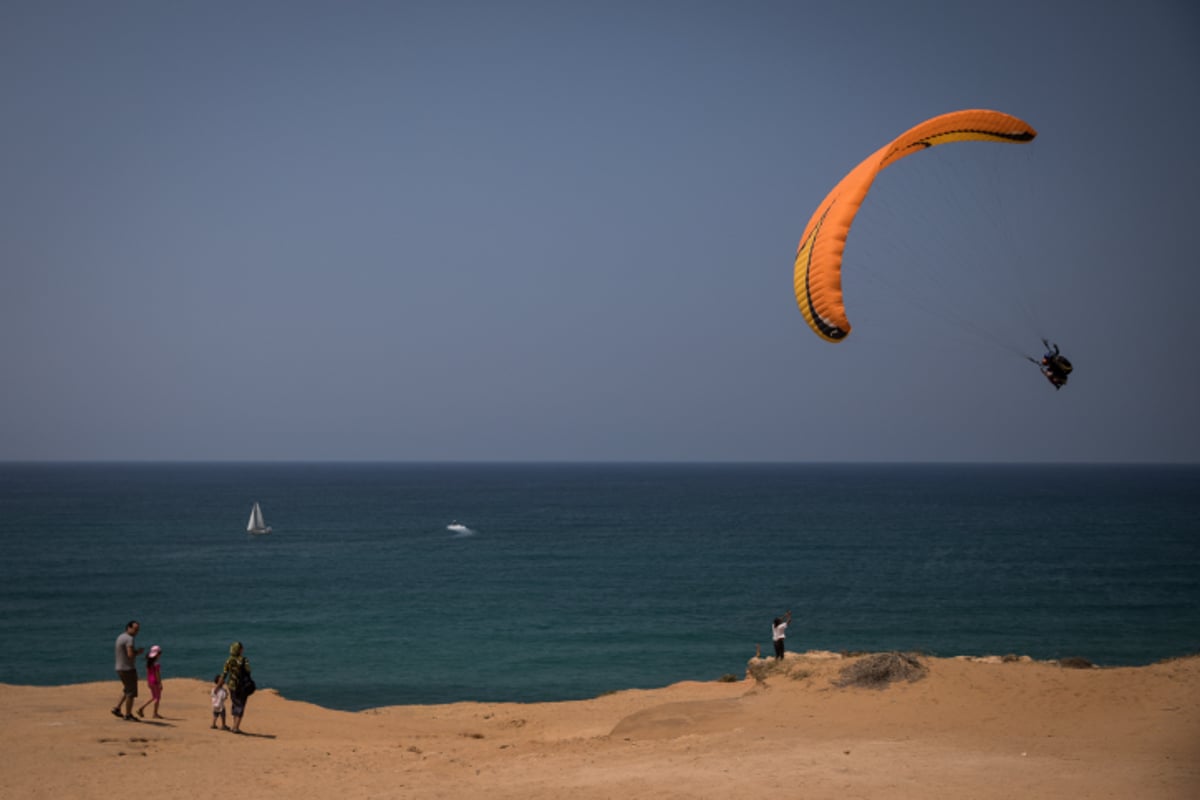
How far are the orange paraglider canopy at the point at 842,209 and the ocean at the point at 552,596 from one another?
17.2 m

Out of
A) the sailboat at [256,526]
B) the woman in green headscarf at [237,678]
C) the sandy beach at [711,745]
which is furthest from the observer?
the sailboat at [256,526]

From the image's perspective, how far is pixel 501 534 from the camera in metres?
85.6

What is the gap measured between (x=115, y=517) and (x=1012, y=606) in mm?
95101

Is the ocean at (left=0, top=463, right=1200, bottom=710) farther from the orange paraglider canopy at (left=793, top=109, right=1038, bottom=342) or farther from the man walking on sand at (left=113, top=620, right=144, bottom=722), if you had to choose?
the orange paraglider canopy at (left=793, top=109, right=1038, bottom=342)

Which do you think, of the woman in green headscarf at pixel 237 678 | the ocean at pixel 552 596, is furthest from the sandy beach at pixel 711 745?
the ocean at pixel 552 596

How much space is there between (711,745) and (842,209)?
9988mm

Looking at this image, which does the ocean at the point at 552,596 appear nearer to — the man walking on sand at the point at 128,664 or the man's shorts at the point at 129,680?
the man walking on sand at the point at 128,664

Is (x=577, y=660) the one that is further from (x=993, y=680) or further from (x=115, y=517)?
(x=115, y=517)

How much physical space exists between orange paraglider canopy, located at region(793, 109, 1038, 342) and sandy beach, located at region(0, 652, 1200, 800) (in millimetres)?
7110

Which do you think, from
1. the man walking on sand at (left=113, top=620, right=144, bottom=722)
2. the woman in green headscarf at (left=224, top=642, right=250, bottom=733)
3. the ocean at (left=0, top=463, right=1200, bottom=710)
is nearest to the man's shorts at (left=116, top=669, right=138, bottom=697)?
the man walking on sand at (left=113, top=620, right=144, bottom=722)

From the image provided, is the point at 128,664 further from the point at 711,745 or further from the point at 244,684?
the point at 711,745

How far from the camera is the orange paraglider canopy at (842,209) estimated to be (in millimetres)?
16188

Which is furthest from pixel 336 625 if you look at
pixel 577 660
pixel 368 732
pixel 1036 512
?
pixel 1036 512

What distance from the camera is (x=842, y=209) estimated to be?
1634 cm
